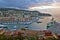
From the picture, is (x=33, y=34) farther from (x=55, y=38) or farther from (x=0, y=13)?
(x=0, y=13)

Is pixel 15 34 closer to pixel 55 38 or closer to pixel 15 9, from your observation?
pixel 15 9

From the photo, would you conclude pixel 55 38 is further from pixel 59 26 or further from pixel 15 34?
pixel 15 34

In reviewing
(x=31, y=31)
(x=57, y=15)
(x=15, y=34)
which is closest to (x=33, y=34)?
(x=31, y=31)

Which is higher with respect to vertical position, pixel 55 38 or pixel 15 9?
pixel 15 9

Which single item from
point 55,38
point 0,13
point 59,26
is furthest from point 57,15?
point 0,13

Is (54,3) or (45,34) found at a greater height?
(54,3)

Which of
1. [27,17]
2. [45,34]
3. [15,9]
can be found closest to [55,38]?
[45,34]

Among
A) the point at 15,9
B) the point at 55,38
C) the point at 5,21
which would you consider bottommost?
the point at 55,38
